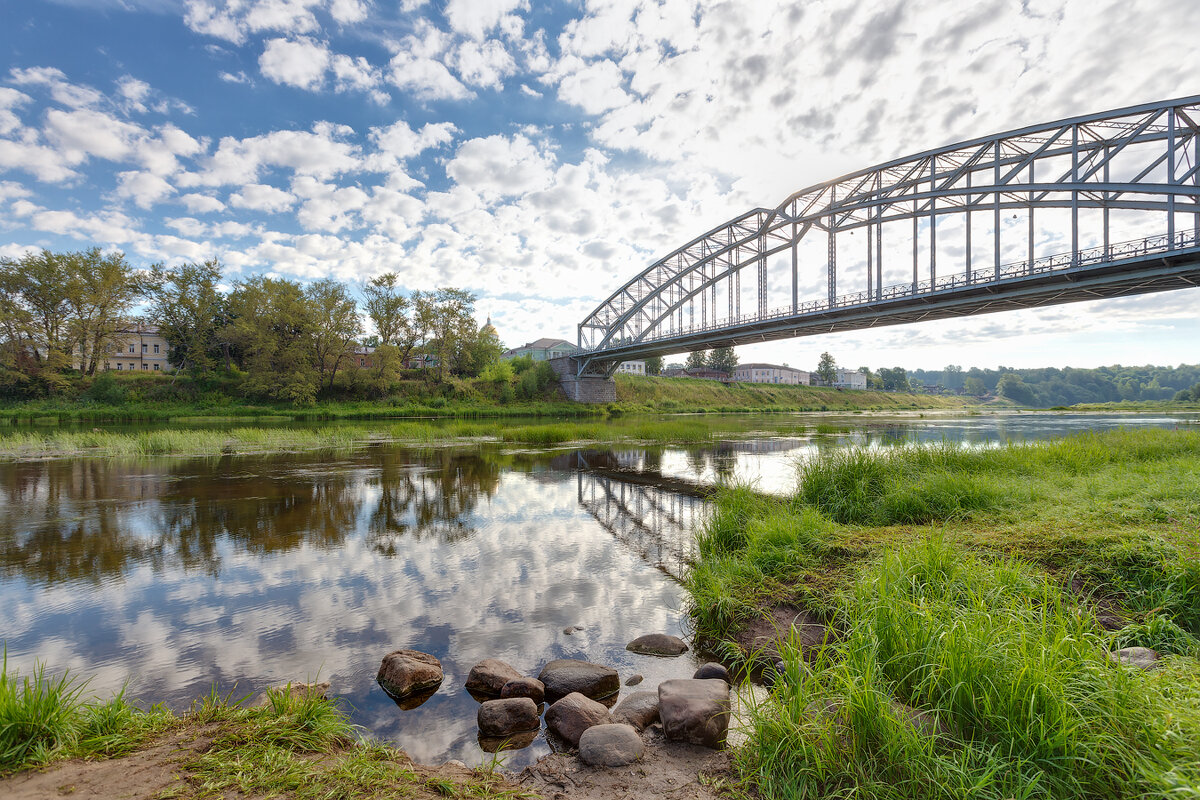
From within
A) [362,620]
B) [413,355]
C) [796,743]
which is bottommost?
[362,620]

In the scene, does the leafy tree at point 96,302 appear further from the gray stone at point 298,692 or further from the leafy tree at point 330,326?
the gray stone at point 298,692

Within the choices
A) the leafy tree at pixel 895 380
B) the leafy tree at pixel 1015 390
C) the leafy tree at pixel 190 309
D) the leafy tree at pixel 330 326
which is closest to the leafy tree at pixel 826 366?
the leafy tree at pixel 895 380

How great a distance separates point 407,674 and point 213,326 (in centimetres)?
6716

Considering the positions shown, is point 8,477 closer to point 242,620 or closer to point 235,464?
point 235,464

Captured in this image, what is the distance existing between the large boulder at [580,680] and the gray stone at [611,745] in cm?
83

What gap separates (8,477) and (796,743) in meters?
21.5

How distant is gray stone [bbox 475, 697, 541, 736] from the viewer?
12.5 feet

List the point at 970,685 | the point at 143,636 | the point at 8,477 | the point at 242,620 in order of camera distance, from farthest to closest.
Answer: the point at 8,477
the point at 242,620
the point at 143,636
the point at 970,685

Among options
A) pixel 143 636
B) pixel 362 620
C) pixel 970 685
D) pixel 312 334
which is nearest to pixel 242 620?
pixel 143 636

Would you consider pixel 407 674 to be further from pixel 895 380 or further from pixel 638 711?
pixel 895 380

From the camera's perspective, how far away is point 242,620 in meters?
5.73

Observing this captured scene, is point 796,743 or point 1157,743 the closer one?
point 1157,743

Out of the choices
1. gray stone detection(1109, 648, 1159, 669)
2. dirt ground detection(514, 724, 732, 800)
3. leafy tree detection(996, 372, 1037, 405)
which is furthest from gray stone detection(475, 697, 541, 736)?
leafy tree detection(996, 372, 1037, 405)

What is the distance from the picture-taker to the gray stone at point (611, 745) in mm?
3295
